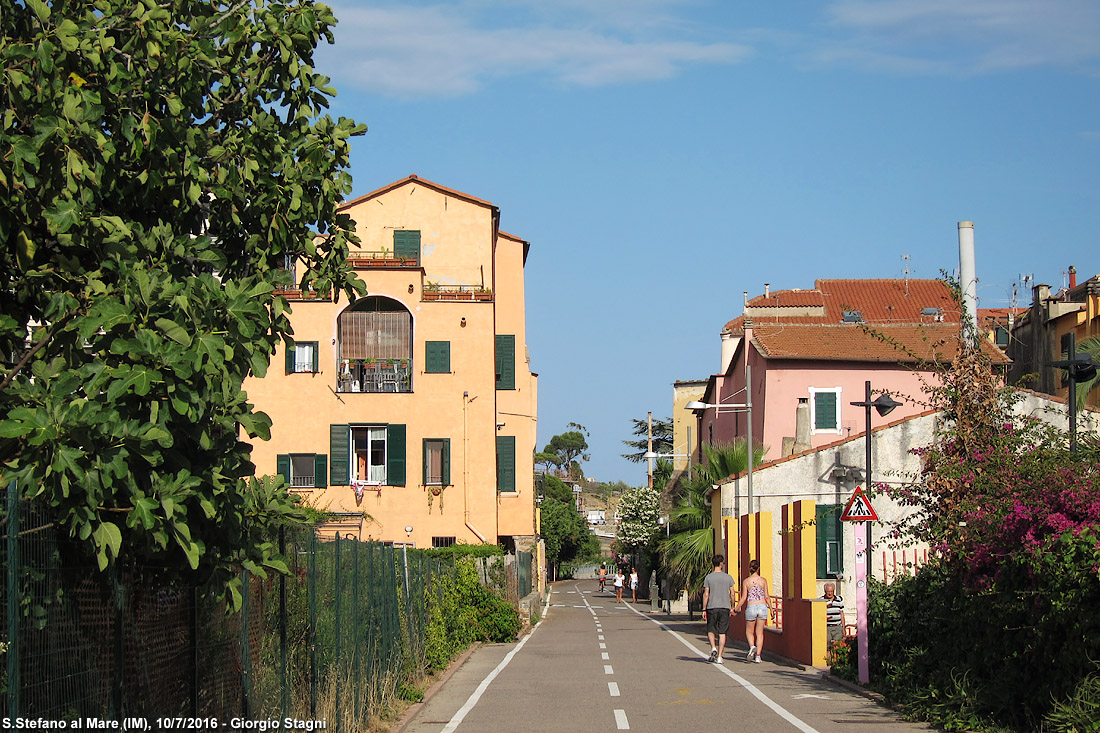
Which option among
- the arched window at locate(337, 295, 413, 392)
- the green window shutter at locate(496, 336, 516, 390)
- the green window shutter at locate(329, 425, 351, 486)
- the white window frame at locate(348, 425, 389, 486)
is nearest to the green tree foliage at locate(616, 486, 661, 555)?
the green window shutter at locate(496, 336, 516, 390)

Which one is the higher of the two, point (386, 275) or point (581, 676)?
point (386, 275)

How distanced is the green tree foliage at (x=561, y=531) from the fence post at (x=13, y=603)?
9878 centimetres

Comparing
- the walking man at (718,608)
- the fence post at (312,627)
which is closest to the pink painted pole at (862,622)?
the walking man at (718,608)

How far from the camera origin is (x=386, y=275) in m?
41.8

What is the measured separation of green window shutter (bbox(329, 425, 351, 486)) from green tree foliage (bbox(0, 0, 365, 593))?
109ft

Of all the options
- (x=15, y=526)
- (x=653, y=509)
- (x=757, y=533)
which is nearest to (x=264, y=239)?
(x=15, y=526)

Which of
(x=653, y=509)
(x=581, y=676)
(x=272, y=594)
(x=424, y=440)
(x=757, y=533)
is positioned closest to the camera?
(x=272, y=594)

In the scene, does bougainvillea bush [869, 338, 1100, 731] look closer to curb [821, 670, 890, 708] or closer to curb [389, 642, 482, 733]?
curb [821, 670, 890, 708]

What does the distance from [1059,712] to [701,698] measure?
5987 mm

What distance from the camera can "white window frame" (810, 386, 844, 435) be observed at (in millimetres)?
43625

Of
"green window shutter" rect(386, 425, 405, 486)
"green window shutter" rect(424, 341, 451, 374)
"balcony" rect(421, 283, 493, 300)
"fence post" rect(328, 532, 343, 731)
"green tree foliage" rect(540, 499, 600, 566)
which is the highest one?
"balcony" rect(421, 283, 493, 300)

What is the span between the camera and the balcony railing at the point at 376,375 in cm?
4106

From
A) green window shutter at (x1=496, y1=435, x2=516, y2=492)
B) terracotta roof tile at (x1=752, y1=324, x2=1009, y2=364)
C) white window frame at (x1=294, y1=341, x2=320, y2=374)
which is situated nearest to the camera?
white window frame at (x1=294, y1=341, x2=320, y2=374)

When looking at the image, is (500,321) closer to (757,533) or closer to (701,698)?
(757,533)
